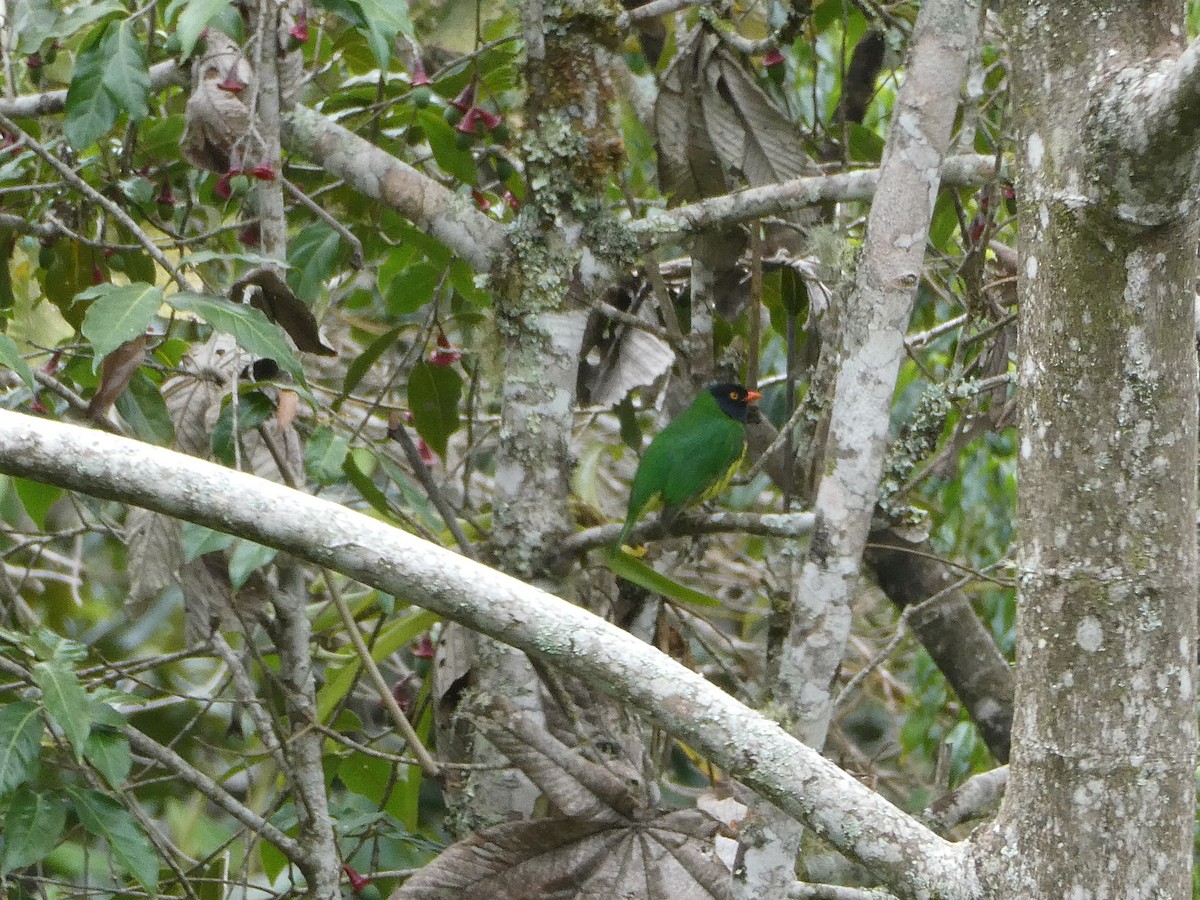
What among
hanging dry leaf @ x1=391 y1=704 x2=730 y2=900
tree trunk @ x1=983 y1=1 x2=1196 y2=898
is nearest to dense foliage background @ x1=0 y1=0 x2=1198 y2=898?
hanging dry leaf @ x1=391 y1=704 x2=730 y2=900

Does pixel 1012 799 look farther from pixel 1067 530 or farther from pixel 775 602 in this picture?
pixel 775 602

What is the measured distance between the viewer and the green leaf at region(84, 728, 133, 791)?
239 cm

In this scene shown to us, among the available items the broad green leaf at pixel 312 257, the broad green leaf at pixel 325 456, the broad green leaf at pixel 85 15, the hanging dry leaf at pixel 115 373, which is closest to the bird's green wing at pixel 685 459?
the broad green leaf at pixel 312 257

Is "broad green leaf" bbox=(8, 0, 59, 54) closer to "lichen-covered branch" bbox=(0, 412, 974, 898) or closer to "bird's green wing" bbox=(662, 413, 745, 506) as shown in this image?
"lichen-covered branch" bbox=(0, 412, 974, 898)

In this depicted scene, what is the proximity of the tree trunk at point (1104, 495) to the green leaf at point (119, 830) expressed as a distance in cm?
164

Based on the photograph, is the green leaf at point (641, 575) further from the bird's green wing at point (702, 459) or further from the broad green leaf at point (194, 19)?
the broad green leaf at point (194, 19)

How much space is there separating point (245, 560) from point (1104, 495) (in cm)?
147

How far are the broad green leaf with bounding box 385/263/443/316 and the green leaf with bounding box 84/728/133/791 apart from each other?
1.41 metres

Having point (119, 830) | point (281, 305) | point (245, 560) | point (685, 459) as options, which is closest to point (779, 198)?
point (281, 305)

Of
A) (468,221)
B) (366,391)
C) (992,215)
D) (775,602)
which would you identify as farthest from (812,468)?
(366,391)

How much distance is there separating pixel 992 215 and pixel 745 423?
4.55 ft

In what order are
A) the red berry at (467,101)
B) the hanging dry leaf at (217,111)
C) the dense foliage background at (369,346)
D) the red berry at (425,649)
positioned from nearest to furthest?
the dense foliage background at (369,346) → the hanging dry leaf at (217,111) → the red berry at (467,101) → the red berry at (425,649)

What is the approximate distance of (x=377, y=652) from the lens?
10.6 ft

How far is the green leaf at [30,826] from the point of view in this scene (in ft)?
7.96
